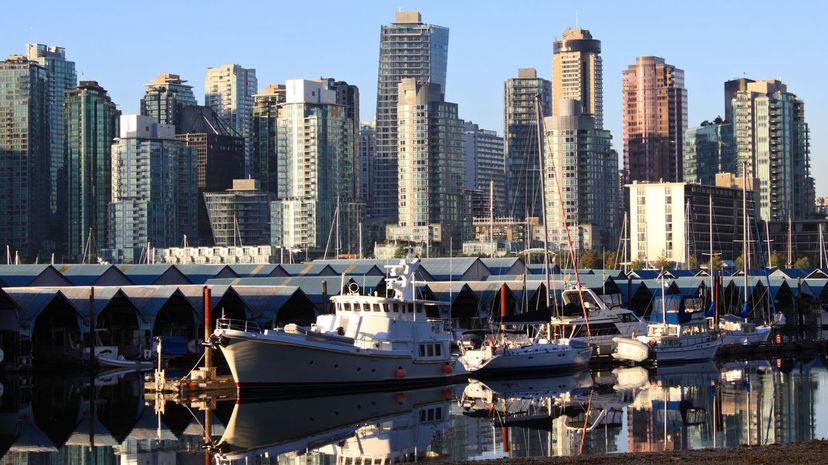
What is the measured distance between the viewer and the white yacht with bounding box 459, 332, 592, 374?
224 ft

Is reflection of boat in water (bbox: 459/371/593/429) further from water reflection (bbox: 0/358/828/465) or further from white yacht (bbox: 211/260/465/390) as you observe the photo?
white yacht (bbox: 211/260/465/390)

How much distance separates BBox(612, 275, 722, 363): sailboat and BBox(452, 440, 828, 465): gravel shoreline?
115 ft

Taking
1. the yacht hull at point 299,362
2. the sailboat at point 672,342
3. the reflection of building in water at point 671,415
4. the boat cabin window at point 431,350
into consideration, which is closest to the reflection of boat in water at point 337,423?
the yacht hull at point 299,362

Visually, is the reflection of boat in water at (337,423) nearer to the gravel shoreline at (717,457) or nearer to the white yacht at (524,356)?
the gravel shoreline at (717,457)

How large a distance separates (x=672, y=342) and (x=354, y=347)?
23914 mm

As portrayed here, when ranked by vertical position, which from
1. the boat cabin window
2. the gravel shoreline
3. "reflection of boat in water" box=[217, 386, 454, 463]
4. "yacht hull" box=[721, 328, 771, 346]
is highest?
the boat cabin window

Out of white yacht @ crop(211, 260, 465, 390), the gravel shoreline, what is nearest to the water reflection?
white yacht @ crop(211, 260, 465, 390)

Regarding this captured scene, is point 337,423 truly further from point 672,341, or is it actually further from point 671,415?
point 672,341

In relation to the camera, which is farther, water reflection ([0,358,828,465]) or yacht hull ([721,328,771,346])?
yacht hull ([721,328,771,346])

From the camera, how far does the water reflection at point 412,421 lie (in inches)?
1697

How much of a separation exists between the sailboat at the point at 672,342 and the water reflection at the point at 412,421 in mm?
9813

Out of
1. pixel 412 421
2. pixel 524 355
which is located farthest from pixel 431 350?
pixel 412 421

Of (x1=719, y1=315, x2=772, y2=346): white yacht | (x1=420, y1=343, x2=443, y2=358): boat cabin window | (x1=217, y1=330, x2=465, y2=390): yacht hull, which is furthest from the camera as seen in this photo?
(x1=719, y1=315, x2=772, y2=346): white yacht

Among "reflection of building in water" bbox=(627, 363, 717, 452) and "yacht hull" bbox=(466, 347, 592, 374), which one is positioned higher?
"yacht hull" bbox=(466, 347, 592, 374)
